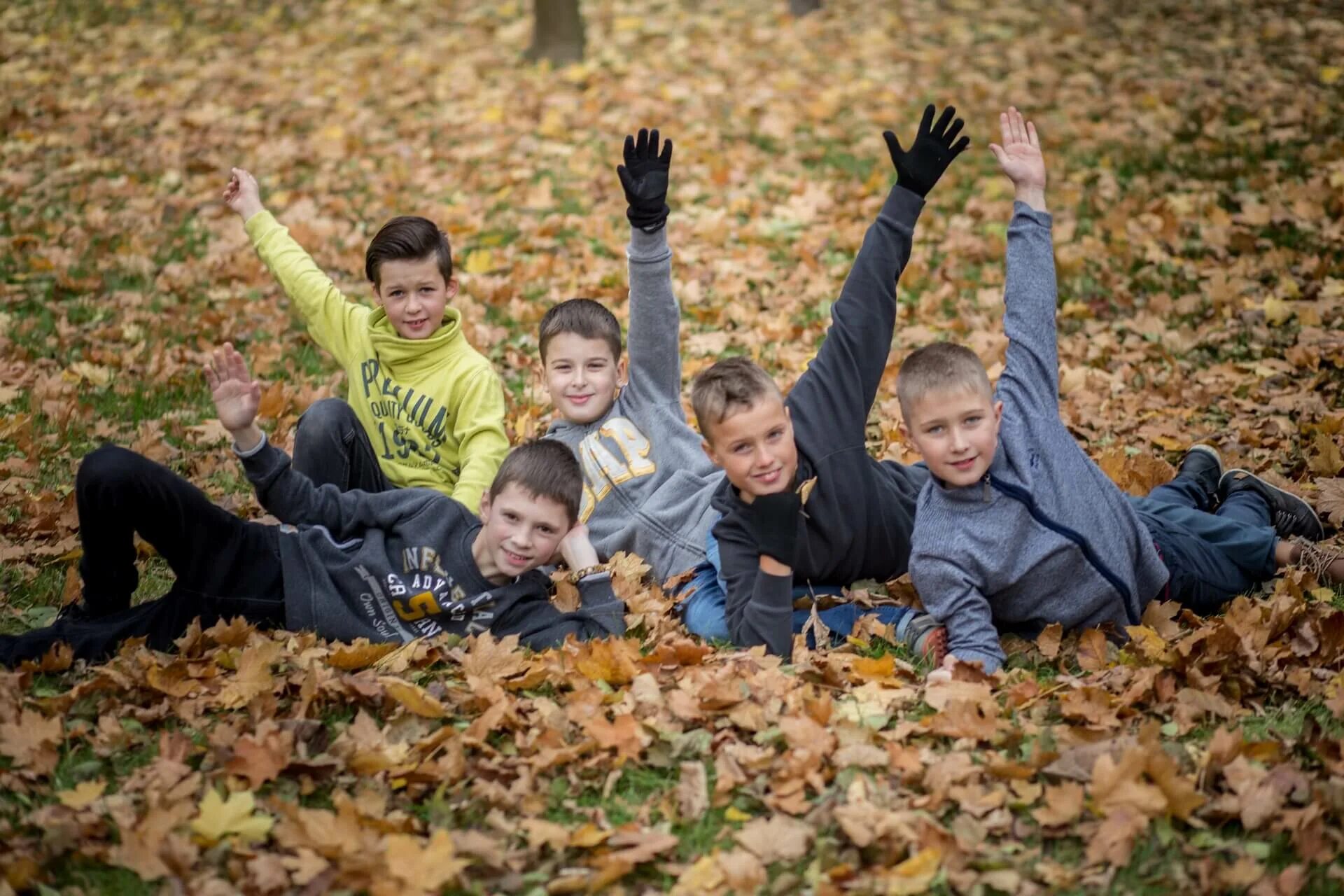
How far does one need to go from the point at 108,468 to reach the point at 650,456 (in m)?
2.05

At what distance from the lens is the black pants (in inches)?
153

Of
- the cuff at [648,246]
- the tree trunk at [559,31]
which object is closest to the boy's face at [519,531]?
the cuff at [648,246]

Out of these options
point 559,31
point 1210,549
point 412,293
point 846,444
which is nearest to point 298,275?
point 412,293

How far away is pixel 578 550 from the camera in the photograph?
463 centimetres

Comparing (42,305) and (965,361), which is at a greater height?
(42,305)

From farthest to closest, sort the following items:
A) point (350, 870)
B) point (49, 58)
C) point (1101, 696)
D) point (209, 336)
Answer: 1. point (49, 58)
2. point (209, 336)
3. point (1101, 696)
4. point (350, 870)

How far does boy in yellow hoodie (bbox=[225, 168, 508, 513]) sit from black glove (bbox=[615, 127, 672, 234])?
96 centimetres

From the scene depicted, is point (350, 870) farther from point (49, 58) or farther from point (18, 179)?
point (49, 58)

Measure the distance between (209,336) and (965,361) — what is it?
514cm

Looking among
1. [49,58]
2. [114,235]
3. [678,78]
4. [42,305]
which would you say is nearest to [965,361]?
[42,305]

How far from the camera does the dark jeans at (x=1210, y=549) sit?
430 centimetres

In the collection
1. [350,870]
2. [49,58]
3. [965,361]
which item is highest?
[49,58]

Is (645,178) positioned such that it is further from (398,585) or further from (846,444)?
(398,585)

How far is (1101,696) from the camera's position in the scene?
11.9ft
